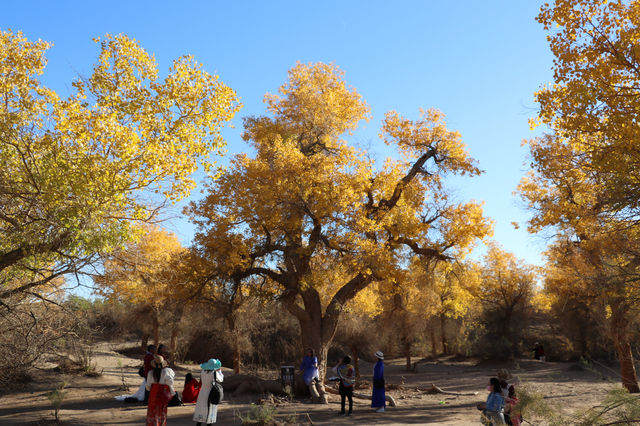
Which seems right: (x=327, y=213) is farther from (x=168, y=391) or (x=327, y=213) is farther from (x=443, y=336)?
(x=443, y=336)

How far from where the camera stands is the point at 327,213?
14.9m

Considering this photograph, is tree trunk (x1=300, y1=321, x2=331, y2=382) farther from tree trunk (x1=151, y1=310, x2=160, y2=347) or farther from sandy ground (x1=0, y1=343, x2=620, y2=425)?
tree trunk (x1=151, y1=310, x2=160, y2=347)

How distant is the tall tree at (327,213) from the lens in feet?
48.6

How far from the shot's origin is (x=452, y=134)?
55.0 feet

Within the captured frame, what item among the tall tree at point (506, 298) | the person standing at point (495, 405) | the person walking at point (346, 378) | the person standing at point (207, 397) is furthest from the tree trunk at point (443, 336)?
the person standing at point (207, 397)

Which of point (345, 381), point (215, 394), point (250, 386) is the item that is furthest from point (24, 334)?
point (345, 381)

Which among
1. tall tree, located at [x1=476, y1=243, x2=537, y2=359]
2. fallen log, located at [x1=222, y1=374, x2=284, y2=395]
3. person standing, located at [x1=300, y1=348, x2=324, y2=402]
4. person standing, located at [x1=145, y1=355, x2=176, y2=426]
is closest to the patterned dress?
person standing, located at [x1=145, y1=355, x2=176, y2=426]

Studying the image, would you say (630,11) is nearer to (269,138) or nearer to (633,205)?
(633,205)

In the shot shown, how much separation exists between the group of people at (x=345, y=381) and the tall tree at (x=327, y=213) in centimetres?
175

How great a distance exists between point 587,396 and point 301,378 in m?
9.67

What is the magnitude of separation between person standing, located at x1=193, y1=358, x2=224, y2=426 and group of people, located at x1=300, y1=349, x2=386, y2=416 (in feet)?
13.8

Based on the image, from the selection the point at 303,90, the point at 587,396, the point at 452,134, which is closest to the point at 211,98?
the point at 303,90

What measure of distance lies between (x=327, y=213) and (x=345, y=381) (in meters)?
5.25

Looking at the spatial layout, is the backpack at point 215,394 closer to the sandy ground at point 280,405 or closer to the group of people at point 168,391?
the group of people at point 168,391
